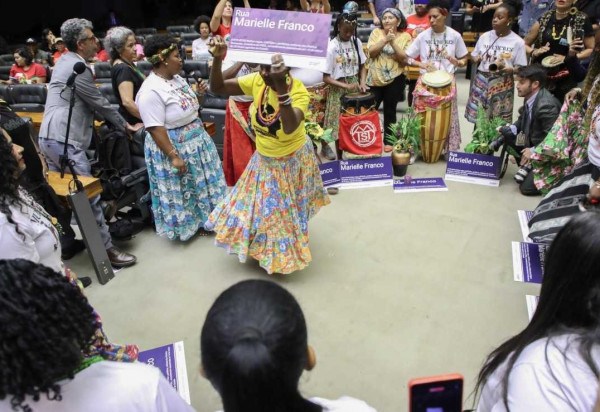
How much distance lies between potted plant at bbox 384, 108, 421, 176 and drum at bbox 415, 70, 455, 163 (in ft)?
0.35

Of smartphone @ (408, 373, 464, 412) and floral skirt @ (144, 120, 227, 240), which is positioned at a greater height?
smartphone @ (408, 373, 464, 412)

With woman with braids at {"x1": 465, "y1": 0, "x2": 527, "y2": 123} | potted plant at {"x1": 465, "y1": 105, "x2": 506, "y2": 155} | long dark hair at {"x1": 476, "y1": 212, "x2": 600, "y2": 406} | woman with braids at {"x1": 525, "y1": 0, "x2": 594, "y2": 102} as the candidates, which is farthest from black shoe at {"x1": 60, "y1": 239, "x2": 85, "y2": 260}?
woman with braids at {"x1": 525, "y1": 0, "x2": 594, "y2": 102}

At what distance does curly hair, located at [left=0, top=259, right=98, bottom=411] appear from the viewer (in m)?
0.93

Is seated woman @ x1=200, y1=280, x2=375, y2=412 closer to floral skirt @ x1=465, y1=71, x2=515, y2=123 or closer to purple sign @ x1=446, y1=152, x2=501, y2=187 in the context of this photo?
purple sign @ x1=446, y1=152, x2=501, y2=187

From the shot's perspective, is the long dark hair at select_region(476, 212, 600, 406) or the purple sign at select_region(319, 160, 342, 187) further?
the purple sign at select_region(319, 160, 342, 187)

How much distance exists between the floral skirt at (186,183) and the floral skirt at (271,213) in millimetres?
488

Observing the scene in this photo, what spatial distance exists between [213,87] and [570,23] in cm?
365

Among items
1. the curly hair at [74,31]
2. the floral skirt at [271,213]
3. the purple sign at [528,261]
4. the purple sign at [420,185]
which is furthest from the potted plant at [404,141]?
the curly hair at [74,31]

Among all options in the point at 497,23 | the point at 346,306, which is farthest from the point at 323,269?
the point at 497,23

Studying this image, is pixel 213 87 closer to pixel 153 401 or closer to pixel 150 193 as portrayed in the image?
pixel 150 193

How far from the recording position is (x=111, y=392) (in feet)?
3.64

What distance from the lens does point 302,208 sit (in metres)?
3.12

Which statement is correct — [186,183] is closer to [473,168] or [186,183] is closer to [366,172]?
[366,172]

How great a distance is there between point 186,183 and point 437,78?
2635 millimetres
